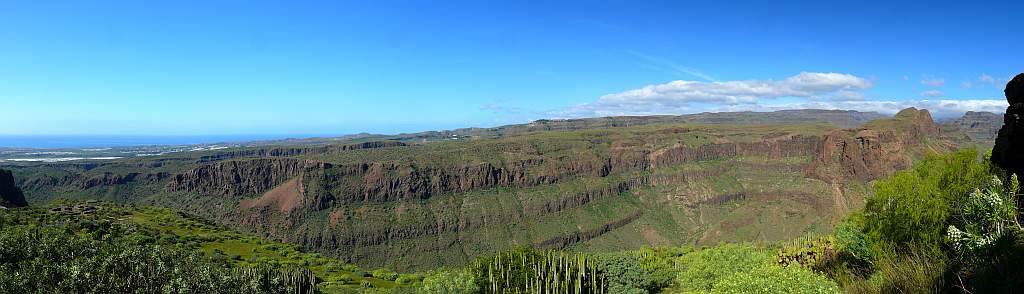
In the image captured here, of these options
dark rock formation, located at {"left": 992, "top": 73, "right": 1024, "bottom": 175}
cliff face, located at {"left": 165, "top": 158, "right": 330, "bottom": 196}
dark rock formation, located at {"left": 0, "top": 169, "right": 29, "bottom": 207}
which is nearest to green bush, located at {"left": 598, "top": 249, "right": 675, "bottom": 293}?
dark rock formation, located at {"left": 992, "top": 73, "right": 1024, "bottom": 175}

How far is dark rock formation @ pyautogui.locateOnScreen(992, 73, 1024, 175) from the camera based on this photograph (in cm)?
1331

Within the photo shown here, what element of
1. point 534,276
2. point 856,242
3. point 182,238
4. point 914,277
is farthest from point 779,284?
point 182,238

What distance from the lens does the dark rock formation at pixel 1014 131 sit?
1331 cm

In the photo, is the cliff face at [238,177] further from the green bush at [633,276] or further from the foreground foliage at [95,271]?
the foreground foliage at [95,271]

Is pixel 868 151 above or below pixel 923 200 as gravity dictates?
below

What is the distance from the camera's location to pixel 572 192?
171 meters

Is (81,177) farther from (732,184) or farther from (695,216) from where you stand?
(732,184)

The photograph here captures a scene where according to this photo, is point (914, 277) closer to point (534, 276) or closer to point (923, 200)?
point (923, 200)

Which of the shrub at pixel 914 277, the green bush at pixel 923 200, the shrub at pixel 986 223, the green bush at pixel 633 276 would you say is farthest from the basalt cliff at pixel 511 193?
the shrub at pixel 986 223

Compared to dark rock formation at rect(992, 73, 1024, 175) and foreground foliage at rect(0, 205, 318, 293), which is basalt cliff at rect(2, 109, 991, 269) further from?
dark rock formation at rect(992, 73, 1024, 175)

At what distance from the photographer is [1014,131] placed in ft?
44.7

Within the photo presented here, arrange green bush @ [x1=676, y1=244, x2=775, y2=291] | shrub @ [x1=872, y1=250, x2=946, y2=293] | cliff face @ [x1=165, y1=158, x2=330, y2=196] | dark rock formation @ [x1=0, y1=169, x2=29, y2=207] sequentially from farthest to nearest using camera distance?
cliff face @ [x1=165, y1=158, x2=330, y2=196] < dark rock formation @ [x1=0, y1=169, x2=29, y2=207] < green bush @ [x1=676, y1=244, x2=775, y2=291] < shrub @ [x1=872, y1=250, x2=946, y2=293]

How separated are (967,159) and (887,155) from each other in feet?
518

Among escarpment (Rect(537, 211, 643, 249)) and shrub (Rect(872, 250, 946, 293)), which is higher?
shrub (Rect(872, 250, 946, 293))
